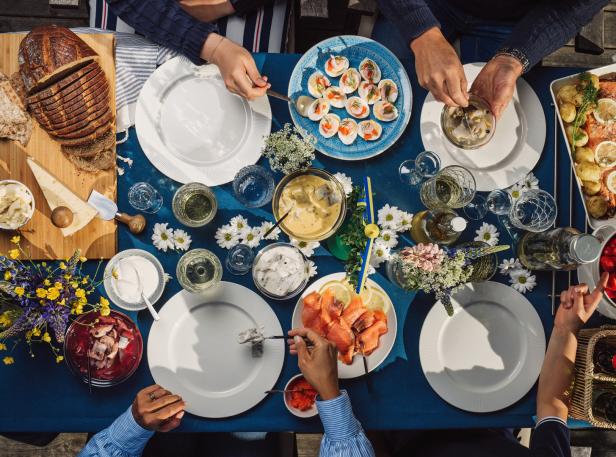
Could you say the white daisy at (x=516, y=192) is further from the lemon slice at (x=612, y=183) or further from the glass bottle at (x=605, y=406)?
the glass bottle at (x=605, y=406)

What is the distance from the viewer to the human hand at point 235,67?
5.98 feet

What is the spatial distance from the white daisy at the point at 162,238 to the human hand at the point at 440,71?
115cm

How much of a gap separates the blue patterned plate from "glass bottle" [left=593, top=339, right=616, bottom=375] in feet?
3.69

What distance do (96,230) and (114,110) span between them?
0.48 m

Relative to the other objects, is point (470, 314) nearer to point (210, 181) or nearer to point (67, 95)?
point (210, 181)

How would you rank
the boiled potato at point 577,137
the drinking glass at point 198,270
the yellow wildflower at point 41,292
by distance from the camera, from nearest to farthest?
the yellow wildflower at point 41,292 → the drinking glass at point 198,270 → the boiled potato at point 577,137

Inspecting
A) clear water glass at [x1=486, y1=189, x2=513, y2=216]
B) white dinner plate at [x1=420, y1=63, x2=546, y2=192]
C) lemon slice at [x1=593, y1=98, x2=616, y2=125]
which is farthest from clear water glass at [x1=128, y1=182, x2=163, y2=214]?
lemon slice at [x1=593, y1=98, x2=616, y2=125]

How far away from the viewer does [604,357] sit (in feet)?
5.94

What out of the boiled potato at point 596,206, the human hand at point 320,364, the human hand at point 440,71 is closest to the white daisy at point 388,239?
the human hand at point 320,364

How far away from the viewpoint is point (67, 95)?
5.88 ft

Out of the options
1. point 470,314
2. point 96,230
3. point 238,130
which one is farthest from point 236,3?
point 470,314

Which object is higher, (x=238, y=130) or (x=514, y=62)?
(x=514, y=62)

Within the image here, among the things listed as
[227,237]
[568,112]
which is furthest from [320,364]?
[568,112]

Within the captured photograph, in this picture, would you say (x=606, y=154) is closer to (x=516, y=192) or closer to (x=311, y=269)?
(x=516, y=192)
